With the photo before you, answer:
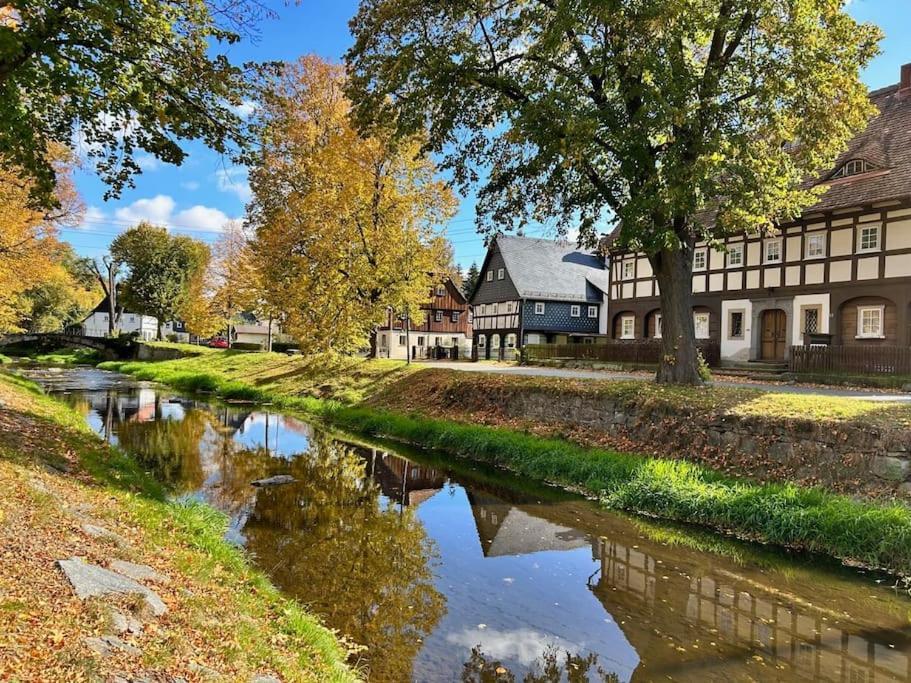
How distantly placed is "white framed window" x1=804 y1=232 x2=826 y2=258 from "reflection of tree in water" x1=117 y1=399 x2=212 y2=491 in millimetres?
25065

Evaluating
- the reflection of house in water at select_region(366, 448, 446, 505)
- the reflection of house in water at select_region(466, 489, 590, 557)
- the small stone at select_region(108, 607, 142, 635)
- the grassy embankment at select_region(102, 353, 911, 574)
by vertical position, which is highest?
Answer: the small stone at select_region(108, 607, 142, 635)

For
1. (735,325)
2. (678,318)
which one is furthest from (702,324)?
(678,318)

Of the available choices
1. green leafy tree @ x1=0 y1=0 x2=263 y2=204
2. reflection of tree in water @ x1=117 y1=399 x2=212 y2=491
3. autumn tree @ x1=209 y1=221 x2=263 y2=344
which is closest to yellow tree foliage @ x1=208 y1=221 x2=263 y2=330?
autumn tree @ x1=209 y1=221 x2=263 y2=344

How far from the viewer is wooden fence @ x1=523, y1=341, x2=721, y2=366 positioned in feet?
91.6

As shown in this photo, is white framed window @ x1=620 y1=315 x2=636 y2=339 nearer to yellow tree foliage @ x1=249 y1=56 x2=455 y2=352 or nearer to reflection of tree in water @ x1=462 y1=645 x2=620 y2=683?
yellow tree foliage @ x1=249 y1=56 x2=455 y2=352

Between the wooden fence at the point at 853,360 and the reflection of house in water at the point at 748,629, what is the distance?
1574 centimetres

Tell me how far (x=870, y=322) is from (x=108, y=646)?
2754 cm

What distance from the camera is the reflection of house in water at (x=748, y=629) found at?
5.71 metres

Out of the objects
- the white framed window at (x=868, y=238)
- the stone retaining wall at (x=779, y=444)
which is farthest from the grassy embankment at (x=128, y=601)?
the white framed window at (x=868, y=238)

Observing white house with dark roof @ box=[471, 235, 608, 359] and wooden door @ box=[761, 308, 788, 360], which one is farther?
white house with dark roof @ box=[471, 235, 608, 359]

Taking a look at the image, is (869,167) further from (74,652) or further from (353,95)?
(74,652)

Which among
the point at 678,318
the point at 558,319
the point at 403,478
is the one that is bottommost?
the point at 403,478

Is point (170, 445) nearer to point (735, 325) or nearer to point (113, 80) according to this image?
point (113, 80)

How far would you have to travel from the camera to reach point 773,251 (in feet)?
90.7
